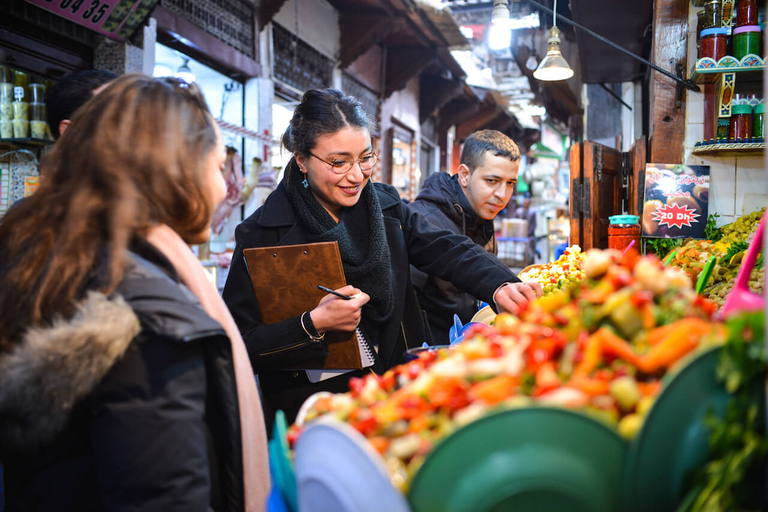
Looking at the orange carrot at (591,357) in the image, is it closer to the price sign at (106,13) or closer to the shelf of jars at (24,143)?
the shelf of jars at (24,143)

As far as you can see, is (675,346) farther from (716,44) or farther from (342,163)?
(716,44)

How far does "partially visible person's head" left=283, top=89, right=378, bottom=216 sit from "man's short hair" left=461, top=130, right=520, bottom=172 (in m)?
1.04

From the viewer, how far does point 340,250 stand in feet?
6.73

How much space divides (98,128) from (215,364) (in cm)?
51

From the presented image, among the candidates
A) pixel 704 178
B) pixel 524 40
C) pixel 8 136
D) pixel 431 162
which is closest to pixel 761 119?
pixel 704 178

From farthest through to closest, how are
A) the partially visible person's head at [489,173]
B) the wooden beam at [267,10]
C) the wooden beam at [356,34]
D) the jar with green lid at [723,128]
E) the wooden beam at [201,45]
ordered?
the wooden beam at [356,34] → the wooden beam at [267,10] → the wooden beam at [201,45] → the jar with green lid at [723,128] → the partially visible person's head at [489,173]

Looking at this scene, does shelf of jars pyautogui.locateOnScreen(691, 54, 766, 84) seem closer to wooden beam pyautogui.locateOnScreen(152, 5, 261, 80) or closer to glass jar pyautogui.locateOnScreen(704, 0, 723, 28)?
glass jar pyautogui.locateOnScreen(704, 0, 723, 28)

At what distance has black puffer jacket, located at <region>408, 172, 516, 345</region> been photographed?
2727 millimetres

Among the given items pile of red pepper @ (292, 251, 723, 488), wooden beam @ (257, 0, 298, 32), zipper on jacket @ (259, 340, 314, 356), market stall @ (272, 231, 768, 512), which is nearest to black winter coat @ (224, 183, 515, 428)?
zipper on jacket @ (259, 340, 314, 356)

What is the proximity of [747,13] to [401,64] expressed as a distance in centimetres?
654

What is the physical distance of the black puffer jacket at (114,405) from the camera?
1.02 m

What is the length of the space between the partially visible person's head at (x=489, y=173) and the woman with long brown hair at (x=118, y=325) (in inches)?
76.1

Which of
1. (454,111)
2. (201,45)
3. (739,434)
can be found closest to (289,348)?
(739,434)

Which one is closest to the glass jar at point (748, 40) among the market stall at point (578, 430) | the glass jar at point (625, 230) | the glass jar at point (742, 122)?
the glass jar at point (742, 122)
